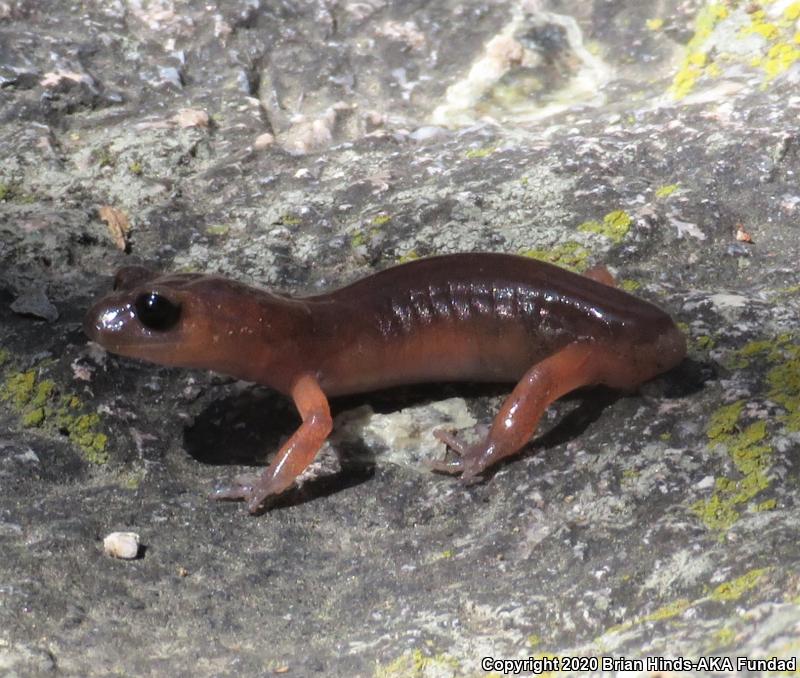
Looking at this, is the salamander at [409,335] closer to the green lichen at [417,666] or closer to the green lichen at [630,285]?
the green lichen at [630,285]

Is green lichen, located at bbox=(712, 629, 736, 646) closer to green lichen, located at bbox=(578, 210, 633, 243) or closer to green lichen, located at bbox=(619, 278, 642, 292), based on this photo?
green lichen, located at bbox=(619, 278, 642, 292)

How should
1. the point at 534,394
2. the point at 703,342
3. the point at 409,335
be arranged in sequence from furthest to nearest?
the point at 409,335 < the point at 703,342 < the point at 534,394

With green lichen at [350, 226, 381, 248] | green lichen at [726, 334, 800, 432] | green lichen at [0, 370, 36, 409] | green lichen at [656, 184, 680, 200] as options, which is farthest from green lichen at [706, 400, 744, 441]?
green lichen at [0, 370, 36, 409]

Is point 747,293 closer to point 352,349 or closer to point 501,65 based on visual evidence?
point 352,349

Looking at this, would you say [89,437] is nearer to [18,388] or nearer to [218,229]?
[18,388]

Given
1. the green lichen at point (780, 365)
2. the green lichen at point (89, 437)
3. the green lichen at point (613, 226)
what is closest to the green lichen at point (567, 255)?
the green lichen at point (613, 226)

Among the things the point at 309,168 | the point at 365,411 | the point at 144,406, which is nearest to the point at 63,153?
the point at 309,168

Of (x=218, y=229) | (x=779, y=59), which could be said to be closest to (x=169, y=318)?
(x=218, y=229)
